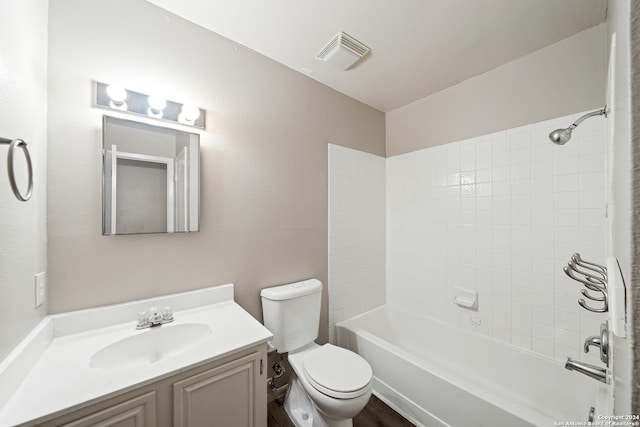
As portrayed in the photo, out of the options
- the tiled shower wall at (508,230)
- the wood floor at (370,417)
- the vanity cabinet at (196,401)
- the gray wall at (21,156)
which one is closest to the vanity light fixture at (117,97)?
the gray wall at (21,156)

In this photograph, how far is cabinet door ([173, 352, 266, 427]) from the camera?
3.17ft

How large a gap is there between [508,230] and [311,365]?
1.67m

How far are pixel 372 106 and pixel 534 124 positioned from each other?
133cm

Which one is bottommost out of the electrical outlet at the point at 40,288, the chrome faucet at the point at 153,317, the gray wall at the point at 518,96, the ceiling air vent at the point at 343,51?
the chrome faucet at the point at 153,317

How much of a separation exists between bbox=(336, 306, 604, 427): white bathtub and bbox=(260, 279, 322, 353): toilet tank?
0.49 m

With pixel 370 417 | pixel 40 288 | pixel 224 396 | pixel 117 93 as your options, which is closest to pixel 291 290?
pixel 224 396

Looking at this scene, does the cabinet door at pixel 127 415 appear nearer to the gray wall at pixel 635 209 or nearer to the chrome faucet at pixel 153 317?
the chrome faucet at pixel 153 317

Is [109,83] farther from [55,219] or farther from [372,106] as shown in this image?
[372,106]

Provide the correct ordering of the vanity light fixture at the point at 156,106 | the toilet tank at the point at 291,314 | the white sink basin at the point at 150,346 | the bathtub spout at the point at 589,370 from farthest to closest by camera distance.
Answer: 1. the toilet tank at the point at 291,314
2. the vanity light fixture at the point at 156,106
3. the white sink basin at the point at 150,346
4. the bathtub spout at the point at 589,370

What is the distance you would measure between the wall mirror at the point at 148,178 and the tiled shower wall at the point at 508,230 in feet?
6.22

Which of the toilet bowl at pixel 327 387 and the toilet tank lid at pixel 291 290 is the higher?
the toilet tank lid at pixel 291 290

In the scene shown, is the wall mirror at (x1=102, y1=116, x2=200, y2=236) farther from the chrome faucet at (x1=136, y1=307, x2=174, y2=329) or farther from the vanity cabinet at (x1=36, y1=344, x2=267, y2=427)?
the vanity cabinet at (x1=36, y1=344, x2=267, y2=427)

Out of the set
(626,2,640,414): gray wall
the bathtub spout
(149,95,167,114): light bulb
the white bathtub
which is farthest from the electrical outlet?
the bathtub spout

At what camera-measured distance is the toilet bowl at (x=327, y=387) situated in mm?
1284
